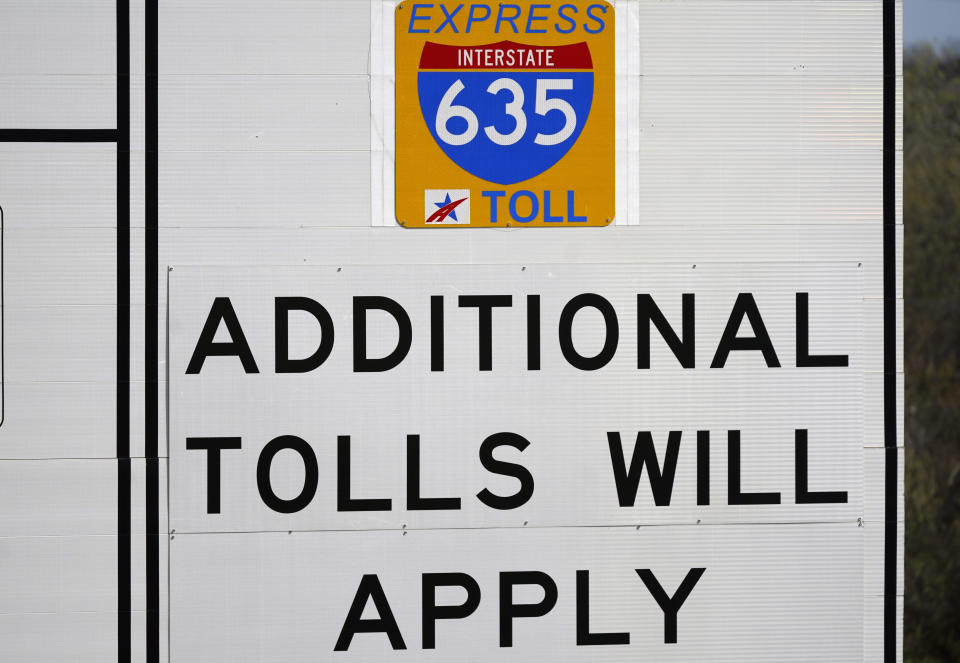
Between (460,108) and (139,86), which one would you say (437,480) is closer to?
(460,108)

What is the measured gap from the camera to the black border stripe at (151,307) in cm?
193

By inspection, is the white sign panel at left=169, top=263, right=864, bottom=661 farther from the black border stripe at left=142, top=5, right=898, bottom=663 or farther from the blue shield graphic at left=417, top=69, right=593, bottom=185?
the blue shield graphic at left=417, top=69, right=593, bottom=185

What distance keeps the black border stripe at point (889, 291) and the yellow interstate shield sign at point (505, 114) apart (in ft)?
2.11

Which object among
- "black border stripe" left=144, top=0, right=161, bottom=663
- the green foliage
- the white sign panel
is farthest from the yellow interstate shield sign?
the green foliage

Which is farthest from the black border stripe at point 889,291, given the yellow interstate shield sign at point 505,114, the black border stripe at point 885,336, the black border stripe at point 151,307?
the black border stripe at point 151,307

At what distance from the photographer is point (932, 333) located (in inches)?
78.9

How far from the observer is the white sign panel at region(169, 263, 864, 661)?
6.37ft

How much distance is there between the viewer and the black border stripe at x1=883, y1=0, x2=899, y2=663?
78.4 inches
